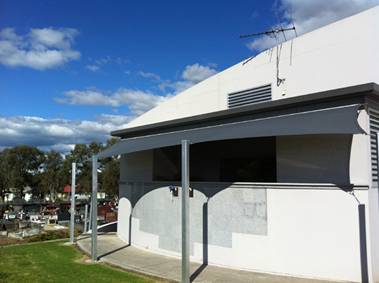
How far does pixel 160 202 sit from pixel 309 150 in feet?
16.3

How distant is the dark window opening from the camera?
1327 cm

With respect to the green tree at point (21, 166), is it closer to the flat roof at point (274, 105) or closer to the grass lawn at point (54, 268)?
the grass lawn at point (54, 268)

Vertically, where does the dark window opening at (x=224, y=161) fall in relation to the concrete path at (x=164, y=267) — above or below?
above

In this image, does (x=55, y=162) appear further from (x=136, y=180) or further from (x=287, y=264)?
(x=287, y=264)

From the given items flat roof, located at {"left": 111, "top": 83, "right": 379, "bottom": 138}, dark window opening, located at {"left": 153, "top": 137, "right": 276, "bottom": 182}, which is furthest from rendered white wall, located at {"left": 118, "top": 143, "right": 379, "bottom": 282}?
dark window opening, located at {"left": 153, "top": 137, "right": 276, "bottom": 182}

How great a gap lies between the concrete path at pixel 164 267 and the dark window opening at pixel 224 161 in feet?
9.38

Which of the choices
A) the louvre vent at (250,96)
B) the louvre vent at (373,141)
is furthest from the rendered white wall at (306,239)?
the louvre vent at (250,96)

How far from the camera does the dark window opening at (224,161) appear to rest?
1327 cm

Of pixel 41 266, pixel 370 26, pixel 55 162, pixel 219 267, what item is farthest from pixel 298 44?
pixel 55 162

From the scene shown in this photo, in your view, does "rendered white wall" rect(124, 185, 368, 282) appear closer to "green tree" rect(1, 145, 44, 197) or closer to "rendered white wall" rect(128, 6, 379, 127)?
"rendered white wall" rect(128, 6, 379, 127)

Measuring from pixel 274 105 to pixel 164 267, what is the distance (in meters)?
4.86

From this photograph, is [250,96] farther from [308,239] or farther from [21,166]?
[21,166]

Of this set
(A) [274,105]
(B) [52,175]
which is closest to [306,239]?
(A) [274,105]

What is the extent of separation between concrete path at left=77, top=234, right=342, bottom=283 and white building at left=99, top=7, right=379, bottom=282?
1.16ft
